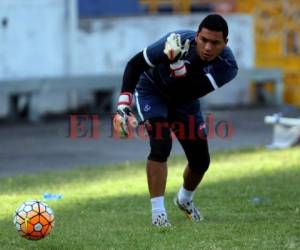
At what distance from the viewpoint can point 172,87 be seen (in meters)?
7.62

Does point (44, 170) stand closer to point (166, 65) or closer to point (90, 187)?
point (90, 187)

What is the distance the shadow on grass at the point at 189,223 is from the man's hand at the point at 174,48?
4.66 ft

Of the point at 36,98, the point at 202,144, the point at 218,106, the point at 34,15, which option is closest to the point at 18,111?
the point at 36,98

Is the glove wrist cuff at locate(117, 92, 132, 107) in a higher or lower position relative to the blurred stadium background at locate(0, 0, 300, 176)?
higher

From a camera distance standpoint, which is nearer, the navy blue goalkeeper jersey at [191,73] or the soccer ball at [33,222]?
the soccer ball at [33,222]

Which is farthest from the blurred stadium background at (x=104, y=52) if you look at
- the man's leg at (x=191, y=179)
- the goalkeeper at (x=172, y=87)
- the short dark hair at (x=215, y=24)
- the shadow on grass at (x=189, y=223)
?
the short dark hair at (x=215, y=24)

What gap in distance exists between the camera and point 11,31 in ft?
63.3

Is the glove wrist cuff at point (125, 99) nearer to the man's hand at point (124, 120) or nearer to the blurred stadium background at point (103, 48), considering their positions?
the man's hand at point (124, 120)

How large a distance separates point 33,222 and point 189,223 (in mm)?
1665

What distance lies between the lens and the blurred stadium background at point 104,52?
62.9 ft

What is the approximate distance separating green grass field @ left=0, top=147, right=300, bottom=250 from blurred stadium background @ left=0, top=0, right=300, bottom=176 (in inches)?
170

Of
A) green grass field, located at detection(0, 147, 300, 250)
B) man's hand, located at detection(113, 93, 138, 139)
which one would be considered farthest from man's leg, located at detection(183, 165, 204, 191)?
man's hand, located at detection(113, 93, 138, 139)

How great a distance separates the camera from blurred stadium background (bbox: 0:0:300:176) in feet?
62.9

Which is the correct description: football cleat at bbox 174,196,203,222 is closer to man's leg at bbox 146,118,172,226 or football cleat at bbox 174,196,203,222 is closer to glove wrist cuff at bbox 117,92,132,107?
man's leg at bbox 146,118,172,226
